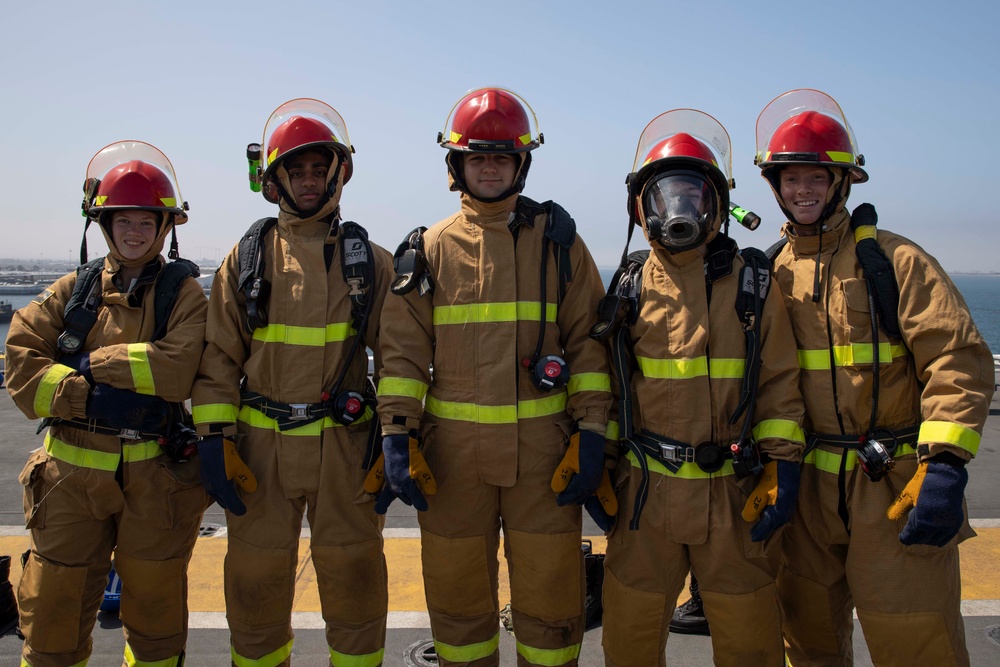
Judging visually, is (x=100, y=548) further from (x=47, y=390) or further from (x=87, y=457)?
(x=47, y=390)

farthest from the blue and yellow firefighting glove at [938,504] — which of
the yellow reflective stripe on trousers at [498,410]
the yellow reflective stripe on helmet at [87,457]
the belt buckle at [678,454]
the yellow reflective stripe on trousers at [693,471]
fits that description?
the yellow reflective stripe on helmet at [87,457]

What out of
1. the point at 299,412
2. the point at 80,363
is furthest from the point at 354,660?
the point at 80,363

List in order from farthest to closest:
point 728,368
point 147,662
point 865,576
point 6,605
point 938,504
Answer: point 6,605 → point 147,662 → point 728,368 → point 865,576 → point 938,504

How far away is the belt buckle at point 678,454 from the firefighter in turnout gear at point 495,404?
10.2 inches

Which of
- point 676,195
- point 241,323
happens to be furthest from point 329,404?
point 676,195

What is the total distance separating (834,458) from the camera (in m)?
2.70

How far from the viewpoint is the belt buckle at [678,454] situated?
267 cm

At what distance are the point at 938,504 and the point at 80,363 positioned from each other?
3361 mm

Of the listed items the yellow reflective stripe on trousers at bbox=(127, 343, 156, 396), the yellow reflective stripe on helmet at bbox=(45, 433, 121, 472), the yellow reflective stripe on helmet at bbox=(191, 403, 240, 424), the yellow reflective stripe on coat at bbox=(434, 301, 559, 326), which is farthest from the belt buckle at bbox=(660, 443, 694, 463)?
the yellow reflective stripe on helmet at bbox=(45, 433, 121, 472)

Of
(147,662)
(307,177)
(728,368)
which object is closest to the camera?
(728,368)

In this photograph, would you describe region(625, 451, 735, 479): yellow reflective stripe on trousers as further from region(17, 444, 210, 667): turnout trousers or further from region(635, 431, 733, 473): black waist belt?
region(17, 444, 210, 667): turnout trousers

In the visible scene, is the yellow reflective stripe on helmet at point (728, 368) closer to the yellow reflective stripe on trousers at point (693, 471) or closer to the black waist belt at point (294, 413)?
the yellow reflective stripe on trousers at point (693, 471)

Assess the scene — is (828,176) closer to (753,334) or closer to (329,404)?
(753,334)

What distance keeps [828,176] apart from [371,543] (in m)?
2.43
